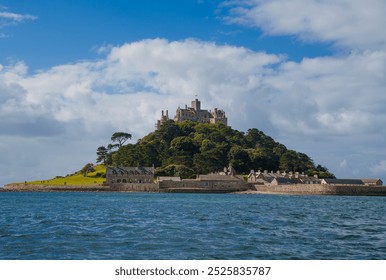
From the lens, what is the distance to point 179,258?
18.4m

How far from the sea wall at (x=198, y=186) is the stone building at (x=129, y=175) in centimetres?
988

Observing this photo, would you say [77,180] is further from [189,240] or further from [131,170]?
[189,240]

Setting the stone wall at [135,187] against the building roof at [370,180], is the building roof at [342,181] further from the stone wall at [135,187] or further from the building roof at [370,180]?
the stone wall at [135,187]

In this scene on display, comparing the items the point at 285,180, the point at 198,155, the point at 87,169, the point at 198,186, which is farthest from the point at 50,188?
the point at 285,180

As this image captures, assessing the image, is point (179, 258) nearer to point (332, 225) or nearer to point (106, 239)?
point (106, 239)

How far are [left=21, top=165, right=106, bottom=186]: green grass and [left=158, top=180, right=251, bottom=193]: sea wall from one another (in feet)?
57.4

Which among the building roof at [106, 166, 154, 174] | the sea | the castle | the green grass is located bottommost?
the sea

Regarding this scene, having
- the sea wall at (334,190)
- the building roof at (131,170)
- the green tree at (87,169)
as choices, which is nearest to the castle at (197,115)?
the green tree at (87,169)

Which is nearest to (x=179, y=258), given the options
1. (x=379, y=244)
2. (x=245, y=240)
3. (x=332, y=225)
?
(x=245, y=240)

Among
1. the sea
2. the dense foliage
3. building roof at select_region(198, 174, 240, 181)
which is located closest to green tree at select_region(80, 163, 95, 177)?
the dense foliage

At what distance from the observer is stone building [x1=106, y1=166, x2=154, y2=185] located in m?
112

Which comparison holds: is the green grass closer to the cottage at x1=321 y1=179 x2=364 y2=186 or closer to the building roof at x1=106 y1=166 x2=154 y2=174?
the building roof at x1=106 y1=166 x2=154 y2=174

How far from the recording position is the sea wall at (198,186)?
104 m

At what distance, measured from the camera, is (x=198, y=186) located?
104000 mm
